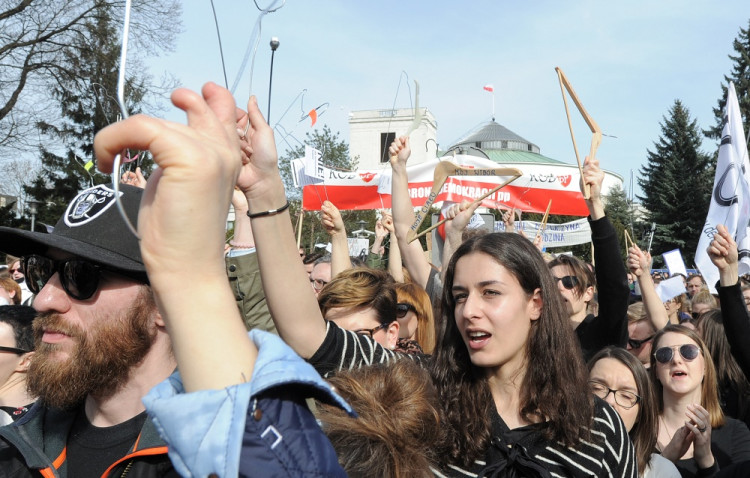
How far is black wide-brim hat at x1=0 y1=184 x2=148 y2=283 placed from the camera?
184 centimetres

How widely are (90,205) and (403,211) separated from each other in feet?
8.42

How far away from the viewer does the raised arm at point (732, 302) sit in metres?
3.62

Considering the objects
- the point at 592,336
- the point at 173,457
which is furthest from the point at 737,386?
the point at 173,457

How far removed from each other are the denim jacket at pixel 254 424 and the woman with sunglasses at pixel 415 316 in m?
3.17

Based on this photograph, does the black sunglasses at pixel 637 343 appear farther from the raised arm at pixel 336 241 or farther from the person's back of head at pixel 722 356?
the raised arm at pixel 336 241

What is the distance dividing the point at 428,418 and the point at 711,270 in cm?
507

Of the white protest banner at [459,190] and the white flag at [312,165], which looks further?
the white protest banner at [459,190]

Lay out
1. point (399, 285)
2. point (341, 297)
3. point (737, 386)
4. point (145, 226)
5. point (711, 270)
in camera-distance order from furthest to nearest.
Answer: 1. point (711, 270)
2. point (737, 386)
3. point (399, 285)
4. point (341, 297)
5. point (145, 226)

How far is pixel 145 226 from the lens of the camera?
918 millimetres

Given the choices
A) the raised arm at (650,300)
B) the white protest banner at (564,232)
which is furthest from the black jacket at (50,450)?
the white protest banner at (564,232)

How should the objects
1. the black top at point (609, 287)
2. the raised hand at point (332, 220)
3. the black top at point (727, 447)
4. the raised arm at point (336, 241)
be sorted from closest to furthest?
the black top at point (609, 287) < the black top at point (727, 447) < the raised arm at point (336, 241) < the raised hand at point (332, 220)

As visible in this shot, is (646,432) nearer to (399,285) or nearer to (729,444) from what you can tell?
(729,444)

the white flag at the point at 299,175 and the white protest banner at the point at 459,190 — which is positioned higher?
the white flag at the point at 299,175

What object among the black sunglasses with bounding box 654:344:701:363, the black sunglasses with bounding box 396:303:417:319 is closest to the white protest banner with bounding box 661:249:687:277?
Result: the black sunglasses with bounding box 654:344:701:363
